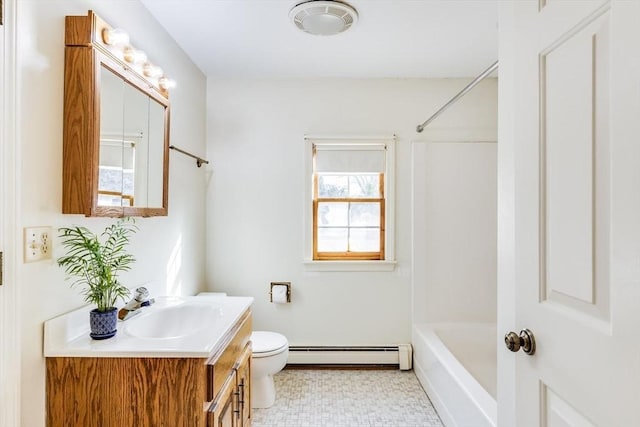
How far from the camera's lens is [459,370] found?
2.19 m

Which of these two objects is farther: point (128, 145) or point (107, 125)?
point (128, 145)

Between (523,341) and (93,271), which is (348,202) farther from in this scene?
(523,341)

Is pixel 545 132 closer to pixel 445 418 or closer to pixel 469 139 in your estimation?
pixel 445 418

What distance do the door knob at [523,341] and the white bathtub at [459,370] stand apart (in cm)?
85

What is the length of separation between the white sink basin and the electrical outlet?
0.56 m

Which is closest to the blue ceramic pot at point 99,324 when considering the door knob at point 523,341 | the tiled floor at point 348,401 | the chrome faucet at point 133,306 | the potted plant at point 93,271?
the potted plant at point 93,271

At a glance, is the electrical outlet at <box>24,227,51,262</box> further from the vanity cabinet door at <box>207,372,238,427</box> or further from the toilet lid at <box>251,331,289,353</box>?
the toilet lid at <box>251,331,289,353</box>

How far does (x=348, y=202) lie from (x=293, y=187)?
0.47m

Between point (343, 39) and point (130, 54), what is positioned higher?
point (343, 39)

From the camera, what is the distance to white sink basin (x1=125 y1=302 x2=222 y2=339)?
5.77 ft

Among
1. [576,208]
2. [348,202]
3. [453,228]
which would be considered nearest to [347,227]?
[348,202]

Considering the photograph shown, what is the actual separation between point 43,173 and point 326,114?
7.06ft

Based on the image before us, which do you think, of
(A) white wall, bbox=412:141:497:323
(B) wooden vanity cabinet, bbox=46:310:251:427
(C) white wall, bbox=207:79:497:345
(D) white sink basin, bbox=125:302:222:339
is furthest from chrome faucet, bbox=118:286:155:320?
(A) white wall, bbox=412:141:497:323

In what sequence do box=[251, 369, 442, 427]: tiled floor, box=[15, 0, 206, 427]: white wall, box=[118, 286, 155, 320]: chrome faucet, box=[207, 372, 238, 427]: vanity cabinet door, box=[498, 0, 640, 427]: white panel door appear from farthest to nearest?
box=[251, 369, 442, 427]: tiled floor
box=[118, 286, 155, 320]: chrome faucet
box=[207, 372, 238, 427]: vanity cabinet door
box=[15, 0, 206, 427]: white wall
box=[498, 0, 640, 427]: white panel door
